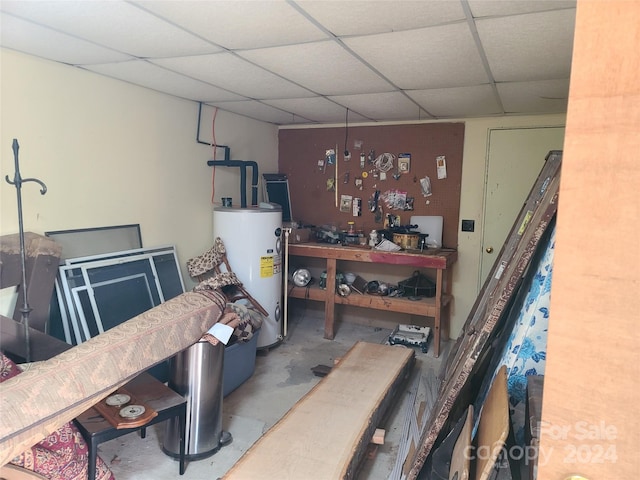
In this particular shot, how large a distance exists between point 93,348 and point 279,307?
7.53ft

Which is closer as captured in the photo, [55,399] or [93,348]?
[55,399]

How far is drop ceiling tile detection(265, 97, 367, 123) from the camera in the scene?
352 cm

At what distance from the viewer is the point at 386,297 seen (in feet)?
13.6

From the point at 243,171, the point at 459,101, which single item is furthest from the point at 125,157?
the point at 459,101

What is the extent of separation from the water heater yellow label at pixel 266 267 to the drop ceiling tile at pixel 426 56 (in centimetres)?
183

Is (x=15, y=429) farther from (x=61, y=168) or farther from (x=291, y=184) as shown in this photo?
(x=291, y=184)

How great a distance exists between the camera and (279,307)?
13.1 feet

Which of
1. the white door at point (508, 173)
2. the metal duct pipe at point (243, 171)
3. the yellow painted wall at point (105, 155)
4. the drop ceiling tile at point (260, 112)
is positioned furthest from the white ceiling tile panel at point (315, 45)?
the metal duct pipe at point (243, 171)

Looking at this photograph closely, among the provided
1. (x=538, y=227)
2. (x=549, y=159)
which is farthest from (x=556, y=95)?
(x=538, y=227)

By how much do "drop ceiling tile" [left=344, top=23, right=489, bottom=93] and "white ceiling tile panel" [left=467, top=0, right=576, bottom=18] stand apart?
15cm

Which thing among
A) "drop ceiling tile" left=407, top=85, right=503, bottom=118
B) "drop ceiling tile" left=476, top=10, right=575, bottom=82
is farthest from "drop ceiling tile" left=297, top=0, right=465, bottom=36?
"drop ceiling tile" left=407, top=85, right=503, bottom=118

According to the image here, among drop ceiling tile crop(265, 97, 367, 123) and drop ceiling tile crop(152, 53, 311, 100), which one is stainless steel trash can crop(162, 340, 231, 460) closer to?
drop ceiling tile crop(152, 53, 311, 100)

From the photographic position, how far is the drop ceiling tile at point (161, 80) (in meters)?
2.61

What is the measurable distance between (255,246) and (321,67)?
170 cm
